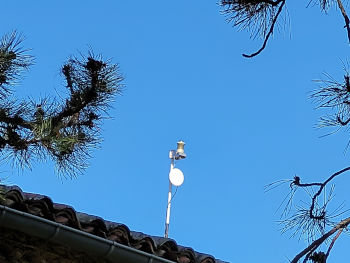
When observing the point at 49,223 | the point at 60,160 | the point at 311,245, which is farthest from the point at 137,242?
the point at 311,245

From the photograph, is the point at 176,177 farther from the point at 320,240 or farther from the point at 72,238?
the point at 320,240

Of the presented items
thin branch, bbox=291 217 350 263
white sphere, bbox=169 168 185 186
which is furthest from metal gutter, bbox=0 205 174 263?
white sphere, bbox=169 168 185 186

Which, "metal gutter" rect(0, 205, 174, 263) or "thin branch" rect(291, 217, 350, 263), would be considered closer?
"thin branch" rect(291, 217, 350, 263)

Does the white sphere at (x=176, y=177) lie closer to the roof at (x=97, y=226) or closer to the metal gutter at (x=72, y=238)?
the roof at (x=97, y=226)

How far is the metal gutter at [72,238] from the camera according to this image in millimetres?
4410

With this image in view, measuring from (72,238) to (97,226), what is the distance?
15cm

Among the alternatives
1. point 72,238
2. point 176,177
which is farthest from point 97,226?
point 176,177

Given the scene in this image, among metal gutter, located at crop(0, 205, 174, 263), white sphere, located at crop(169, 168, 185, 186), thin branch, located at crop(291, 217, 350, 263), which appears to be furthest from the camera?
white sphere, located at crop(169, 168, 185, 186)

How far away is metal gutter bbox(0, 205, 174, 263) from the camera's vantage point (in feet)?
14.5

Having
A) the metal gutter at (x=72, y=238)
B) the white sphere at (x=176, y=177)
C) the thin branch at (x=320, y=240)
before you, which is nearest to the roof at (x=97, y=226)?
the metal gutter at (x=72, y=238)

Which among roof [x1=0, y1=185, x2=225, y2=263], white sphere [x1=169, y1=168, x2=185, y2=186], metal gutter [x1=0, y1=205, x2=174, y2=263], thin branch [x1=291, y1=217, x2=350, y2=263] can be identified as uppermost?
white sphere [x1=169, y1=168, x2=185, y2=186]

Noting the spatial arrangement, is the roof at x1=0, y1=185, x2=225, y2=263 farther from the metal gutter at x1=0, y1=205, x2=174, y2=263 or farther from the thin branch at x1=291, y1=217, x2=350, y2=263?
the thin branch at x1=291, y1=217, x2=350, y2=263

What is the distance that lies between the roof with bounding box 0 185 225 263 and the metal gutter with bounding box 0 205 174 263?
3 cm

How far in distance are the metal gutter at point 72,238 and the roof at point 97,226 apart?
3cm
